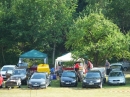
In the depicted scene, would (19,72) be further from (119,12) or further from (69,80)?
(119,12)

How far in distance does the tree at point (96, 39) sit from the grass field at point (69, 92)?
Answer: 5.42 metres

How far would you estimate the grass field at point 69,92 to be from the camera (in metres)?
28.5

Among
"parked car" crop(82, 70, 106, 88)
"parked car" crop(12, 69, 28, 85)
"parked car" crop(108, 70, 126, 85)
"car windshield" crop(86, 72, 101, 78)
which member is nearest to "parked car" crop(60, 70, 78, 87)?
"parked car" crop(82, 70, 106, 88)

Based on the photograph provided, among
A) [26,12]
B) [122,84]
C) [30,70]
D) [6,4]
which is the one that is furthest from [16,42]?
[122,84]

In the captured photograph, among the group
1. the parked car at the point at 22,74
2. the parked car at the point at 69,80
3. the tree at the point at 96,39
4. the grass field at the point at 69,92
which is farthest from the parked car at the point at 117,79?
the parked car at the point at 22,74

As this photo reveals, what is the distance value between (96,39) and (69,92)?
37.0 ft

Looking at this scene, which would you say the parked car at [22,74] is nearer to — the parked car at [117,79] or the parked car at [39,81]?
the parked car at [39,81]

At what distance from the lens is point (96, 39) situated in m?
40.1

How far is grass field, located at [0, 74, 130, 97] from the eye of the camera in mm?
28544

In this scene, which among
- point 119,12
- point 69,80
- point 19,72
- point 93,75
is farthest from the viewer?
point 119,12

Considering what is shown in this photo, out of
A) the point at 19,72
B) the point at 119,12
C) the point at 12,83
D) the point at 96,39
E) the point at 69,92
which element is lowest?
the point at 69,92

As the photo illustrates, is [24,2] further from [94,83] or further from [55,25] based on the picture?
[94,83]

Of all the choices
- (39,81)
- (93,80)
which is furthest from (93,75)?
(39,81)

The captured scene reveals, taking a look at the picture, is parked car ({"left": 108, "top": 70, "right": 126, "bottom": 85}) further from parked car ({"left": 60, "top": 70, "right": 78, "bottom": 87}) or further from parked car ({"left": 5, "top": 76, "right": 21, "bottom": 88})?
parked car ({"left": 5, "top": 76, "right": 21, "bottom": 88})
